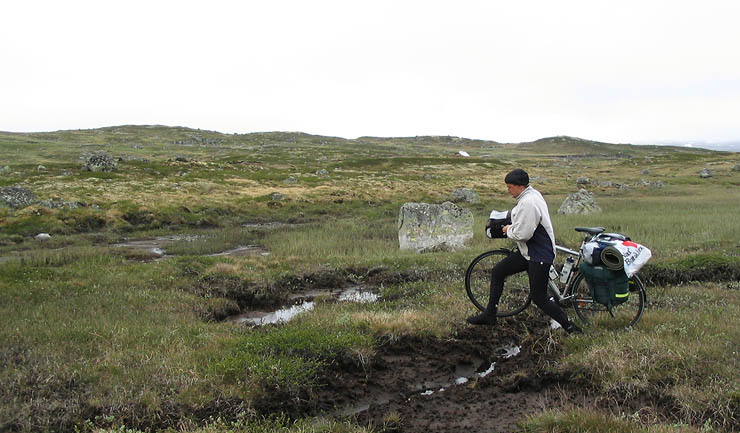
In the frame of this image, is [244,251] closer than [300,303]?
No

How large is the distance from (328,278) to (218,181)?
→ 38545 millimetres

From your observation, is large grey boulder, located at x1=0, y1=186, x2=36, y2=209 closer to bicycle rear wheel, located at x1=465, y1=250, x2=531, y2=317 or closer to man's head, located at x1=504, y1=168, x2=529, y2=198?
bicycle rear wheel, located at x1=465, y1=250, x2=531, y2=317

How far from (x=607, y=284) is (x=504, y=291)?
3442mm

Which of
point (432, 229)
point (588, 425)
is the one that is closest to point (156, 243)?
point (432, 229)

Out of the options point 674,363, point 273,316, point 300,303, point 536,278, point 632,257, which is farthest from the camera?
point 300,303

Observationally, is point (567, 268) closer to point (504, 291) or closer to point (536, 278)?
point (536, 278)

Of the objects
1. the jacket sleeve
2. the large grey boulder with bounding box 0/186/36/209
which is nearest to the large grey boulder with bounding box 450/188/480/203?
the large grey boulder with bounding box 0/186/36/209

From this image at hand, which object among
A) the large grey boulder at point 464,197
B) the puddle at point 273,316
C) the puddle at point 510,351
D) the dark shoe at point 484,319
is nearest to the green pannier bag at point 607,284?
the puddle at point 510,351

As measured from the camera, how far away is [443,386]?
23.9ft

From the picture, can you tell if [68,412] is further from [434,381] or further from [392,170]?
[392,170]

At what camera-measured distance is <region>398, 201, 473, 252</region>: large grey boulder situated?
19578mm

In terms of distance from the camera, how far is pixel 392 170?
249ft

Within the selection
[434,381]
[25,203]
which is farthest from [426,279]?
[25,203]

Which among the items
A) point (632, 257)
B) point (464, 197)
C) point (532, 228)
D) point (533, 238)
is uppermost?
point (532, 228)
